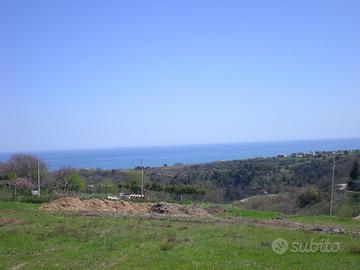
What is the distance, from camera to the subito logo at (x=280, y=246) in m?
13.1

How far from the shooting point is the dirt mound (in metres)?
27.8

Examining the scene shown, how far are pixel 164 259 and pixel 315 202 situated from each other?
43.9 meters

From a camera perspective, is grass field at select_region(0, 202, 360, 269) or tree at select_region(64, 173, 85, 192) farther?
tree at select_region(64, 173, 85, 192)

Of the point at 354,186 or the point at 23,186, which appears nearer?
the point at 23,186

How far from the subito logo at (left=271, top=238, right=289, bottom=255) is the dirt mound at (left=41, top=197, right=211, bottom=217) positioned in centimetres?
1249

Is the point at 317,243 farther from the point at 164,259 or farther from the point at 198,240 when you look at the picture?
the point at 164,259

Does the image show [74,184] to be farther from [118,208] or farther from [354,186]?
[354,186]

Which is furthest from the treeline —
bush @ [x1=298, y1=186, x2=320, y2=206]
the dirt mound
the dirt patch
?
the dirt patch

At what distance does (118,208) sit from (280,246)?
17.5 metres

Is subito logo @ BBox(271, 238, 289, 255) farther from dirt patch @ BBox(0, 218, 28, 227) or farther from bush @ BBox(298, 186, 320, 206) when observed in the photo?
bush @ BBox(298, 186, 320, 206)

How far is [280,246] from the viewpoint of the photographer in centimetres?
1391

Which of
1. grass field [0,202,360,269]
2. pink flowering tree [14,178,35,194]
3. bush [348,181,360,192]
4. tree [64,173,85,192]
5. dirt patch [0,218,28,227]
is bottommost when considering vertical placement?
bush [348,181,360,192]

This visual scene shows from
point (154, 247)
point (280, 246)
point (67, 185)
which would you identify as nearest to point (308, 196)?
point (67, 185)

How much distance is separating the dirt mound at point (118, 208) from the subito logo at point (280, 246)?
12.5 metres
